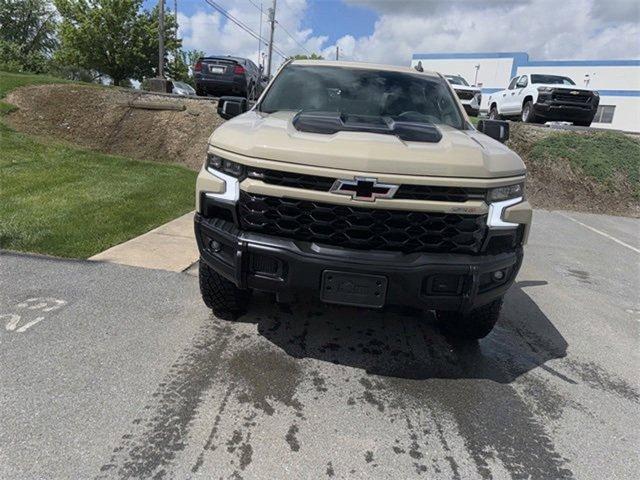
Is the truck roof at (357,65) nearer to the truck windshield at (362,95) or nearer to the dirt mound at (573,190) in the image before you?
the truck windshield at (362,95)

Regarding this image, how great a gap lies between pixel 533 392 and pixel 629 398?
2.26 feet

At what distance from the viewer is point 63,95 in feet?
38.3

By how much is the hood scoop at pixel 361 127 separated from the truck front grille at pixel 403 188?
36 cm

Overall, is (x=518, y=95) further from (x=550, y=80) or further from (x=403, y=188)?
(x=403, y=188)

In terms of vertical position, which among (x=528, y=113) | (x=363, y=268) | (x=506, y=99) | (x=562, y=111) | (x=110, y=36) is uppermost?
(x=110, y=36)

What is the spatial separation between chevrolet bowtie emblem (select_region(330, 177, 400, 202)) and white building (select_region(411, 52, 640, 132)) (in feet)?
127

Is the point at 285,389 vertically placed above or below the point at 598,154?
below

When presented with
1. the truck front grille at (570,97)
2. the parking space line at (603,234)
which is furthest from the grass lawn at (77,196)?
the truck front grille at (570,97)

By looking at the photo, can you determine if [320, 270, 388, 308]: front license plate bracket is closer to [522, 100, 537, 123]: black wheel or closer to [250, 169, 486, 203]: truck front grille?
[250, 169, 486, 203]: truck front grille

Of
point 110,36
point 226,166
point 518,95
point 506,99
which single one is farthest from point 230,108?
point 110,36

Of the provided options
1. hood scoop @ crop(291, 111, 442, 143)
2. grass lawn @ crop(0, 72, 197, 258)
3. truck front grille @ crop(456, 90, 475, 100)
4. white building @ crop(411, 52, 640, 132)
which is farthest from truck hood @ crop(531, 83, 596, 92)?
white building @ crop(411, 52, 640, 132)

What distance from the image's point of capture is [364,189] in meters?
2.79

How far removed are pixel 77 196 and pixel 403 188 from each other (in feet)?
17.4

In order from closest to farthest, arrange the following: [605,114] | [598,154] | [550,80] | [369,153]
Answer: [369,153], [598,154], [550,80], [605,114]
